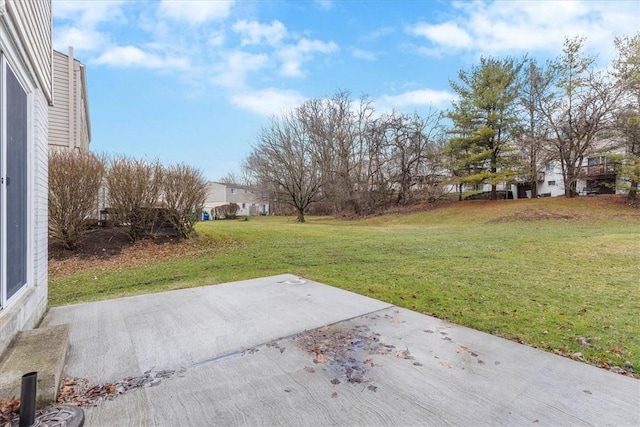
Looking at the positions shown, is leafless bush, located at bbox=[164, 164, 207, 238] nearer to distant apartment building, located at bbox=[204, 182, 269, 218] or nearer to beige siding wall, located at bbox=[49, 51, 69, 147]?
beige siding wall, located at bbox=[49, 51, 69, 147]

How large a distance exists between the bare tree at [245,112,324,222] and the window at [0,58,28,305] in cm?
1990

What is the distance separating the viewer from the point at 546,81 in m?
18.5

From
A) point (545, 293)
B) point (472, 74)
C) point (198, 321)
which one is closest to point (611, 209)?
point (472, 74)

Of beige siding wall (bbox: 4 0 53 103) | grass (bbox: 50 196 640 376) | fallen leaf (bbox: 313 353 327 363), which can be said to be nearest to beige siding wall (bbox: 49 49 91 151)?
grass (bbox: 50 196 640 376)

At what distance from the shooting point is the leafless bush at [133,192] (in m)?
8.62

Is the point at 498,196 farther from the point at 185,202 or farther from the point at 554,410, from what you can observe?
the point at 554,410

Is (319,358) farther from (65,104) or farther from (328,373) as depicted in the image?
(65,104)

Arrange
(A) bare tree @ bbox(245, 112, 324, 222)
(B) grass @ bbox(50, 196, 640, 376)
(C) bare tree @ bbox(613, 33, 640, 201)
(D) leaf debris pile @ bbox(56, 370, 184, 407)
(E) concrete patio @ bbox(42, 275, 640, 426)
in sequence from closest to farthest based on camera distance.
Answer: (E) concrete patio @ bbox(42, 275, 640, 426) < (D) leaf debris pile @ bbox(56, 370, 184, 407) < (B) grass @ bbox(50, 196, 640, 376) < (C) bare tree @ bbox(613, 33, 640, 201) < (A) bare tree @ bbox(245, 112, 324, 222)

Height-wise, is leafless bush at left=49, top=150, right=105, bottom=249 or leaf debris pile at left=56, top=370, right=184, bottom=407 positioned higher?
leafless bush at left=49, top=150, right=105, bottom=249

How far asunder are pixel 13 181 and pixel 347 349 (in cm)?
307

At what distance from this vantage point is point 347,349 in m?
2.64

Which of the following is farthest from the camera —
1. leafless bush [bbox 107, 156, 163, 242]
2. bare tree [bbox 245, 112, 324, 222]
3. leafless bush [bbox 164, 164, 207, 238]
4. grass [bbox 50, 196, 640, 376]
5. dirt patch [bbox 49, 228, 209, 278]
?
bare tree [bbox 245, 112, 324, 222]

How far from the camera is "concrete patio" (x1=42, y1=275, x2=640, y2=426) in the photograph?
1788 millimetres

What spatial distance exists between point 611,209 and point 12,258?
22.0m
